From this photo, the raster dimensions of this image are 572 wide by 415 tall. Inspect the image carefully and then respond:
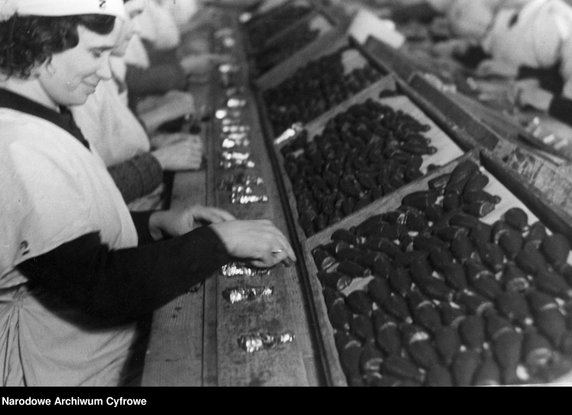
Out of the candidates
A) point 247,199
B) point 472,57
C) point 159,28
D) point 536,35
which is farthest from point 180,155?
point 472,57

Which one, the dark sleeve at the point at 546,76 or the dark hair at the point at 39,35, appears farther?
the dark sleeve at the point at 546,76

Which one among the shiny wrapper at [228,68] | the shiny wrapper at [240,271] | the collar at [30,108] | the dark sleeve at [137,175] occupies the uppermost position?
the collar at [30,108]

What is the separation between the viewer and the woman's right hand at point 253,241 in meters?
1.86

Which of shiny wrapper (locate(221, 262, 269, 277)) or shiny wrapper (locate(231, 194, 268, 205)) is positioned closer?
shiny wrapper (locate(221, 262, 269, 277))

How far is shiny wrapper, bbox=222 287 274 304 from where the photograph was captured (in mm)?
1955

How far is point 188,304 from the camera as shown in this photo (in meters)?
1.99

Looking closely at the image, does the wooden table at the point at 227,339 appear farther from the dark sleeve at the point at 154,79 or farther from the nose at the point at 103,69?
the dark sleeve at the point at 154,79

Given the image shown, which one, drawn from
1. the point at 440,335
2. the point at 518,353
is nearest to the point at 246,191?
the point at 440,335

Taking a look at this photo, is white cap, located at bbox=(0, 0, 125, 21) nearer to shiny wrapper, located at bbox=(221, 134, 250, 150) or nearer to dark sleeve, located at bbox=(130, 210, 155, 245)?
dark sleeve, located at bbox=(130, 210, 155, 245)

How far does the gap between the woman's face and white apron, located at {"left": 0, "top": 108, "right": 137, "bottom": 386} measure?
0.33ft

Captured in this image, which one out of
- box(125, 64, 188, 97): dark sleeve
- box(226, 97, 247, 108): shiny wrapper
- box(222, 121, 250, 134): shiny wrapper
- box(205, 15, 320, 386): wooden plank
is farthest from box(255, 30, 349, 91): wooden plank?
box(205, 15, 320, 386): wooden plank

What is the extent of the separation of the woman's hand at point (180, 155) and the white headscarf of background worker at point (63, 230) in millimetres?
1022

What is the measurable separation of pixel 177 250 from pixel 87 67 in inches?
22.4

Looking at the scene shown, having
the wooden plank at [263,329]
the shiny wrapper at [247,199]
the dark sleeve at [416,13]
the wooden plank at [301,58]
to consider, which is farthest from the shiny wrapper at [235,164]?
the dark sleeve at [416,13]
